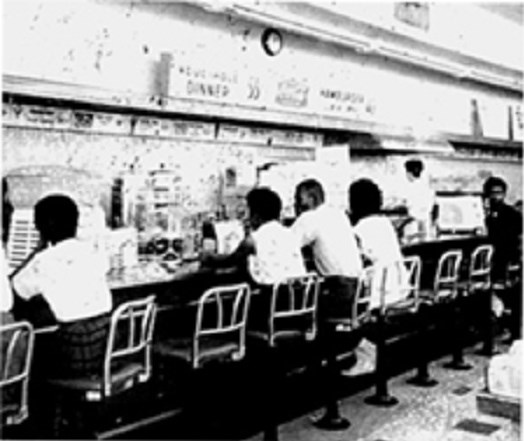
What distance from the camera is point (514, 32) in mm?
8906

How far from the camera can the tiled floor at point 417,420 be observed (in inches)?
165

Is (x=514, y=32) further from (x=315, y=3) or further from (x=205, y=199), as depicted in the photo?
(x=205, y=199)

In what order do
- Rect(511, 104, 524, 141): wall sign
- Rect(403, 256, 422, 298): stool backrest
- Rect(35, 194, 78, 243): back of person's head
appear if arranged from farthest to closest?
Rect(511, 104, 524, 141): wall sign
Rect(403, 256, 422, 298): stool backrest
Rect(35, 194, 78, 243): back of person's head

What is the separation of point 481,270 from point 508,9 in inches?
144

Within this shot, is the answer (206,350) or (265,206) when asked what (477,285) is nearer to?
(265,206)

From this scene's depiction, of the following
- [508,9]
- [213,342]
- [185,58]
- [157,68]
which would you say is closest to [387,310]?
[213,342]

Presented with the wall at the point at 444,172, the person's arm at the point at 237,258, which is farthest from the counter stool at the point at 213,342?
the wall at the point at 444,172

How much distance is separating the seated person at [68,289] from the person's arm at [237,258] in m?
1.00

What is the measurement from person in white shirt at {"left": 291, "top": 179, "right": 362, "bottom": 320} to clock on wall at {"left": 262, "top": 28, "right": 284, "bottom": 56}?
1.70 meters

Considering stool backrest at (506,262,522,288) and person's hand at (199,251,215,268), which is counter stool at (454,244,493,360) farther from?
person's hand at (199,251,215,268)

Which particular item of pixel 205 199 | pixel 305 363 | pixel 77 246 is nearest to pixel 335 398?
pixel 305 363

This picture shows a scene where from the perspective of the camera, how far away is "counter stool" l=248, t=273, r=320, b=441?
3.77m

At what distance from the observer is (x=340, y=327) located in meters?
4.22

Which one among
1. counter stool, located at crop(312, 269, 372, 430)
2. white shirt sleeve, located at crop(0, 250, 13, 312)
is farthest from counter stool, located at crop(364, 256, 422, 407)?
white shirt sleeve, located at crop(0, 250, 13, 312)
